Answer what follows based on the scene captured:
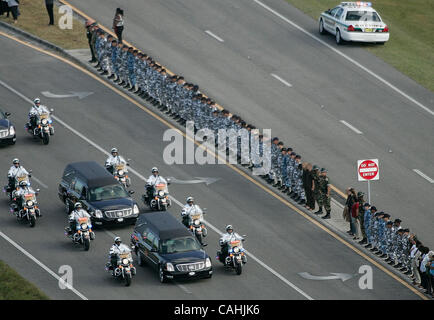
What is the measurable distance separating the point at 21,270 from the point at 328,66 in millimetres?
22912

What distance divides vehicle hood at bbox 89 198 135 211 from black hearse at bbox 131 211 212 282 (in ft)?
5.36

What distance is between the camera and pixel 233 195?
42719mm

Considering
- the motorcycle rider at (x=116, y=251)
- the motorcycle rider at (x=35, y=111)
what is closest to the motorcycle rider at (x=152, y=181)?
the motorcycle rider at (x=116, y=251)

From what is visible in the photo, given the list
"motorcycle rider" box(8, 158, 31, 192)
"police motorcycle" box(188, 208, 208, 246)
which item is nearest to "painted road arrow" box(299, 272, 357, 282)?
"police motorcycle" box(188, 208, 208, 246)

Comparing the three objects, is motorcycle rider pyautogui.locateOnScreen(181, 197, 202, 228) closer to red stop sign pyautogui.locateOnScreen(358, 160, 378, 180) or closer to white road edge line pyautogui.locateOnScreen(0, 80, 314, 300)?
white road edge line pyautogui.locateOnScreen(0, 80, 314, 300)

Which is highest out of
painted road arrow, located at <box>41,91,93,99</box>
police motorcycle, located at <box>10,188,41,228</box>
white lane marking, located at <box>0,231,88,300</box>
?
painted road arrow, located at <box>41,91,93,99</box>

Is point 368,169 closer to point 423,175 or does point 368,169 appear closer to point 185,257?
point 423,175

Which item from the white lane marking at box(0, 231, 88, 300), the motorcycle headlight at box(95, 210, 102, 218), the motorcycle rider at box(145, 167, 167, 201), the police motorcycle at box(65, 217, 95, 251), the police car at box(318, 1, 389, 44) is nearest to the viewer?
the white lane marking at box(0, 231, 88, 300)

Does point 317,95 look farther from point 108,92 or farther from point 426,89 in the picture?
point 108,92

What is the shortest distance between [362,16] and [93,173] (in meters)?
20.6

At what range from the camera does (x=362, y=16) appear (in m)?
55.8

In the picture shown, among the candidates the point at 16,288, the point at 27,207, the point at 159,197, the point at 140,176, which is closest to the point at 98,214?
the point at 27,207

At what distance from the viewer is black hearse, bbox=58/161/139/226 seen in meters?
38.8

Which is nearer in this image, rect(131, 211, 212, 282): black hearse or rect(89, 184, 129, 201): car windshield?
rect(131, 211, 212, 282): black hearse
